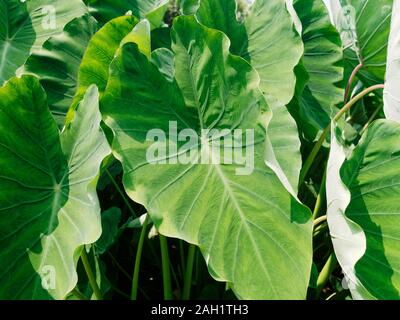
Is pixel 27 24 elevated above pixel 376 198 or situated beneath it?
elevated above

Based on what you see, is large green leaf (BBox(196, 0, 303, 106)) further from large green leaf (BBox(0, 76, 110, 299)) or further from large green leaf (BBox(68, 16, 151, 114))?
large green leaf (BBox(0, 76, 110, 299))

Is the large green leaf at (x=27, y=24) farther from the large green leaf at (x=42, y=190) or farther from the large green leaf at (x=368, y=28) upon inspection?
the large green leaf at (x=368, y=28)

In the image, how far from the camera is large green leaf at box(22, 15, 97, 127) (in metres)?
1.32

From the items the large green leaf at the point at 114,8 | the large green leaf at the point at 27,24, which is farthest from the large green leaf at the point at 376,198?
the large green leaf at the point at 27,24

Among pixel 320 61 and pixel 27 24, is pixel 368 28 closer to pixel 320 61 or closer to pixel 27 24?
pixel 320 61

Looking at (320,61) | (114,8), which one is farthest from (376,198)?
(114,8)

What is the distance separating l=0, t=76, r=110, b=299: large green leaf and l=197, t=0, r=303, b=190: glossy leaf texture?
0.42 metres

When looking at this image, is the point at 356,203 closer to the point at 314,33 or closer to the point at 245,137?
the point at 245,137

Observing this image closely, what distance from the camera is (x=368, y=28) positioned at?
5.03 ft

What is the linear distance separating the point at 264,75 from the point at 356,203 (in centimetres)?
43

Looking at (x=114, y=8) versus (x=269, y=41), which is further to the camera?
(x=114, y=8)

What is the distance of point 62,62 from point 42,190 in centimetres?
45

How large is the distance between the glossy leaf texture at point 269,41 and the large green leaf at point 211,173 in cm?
15
